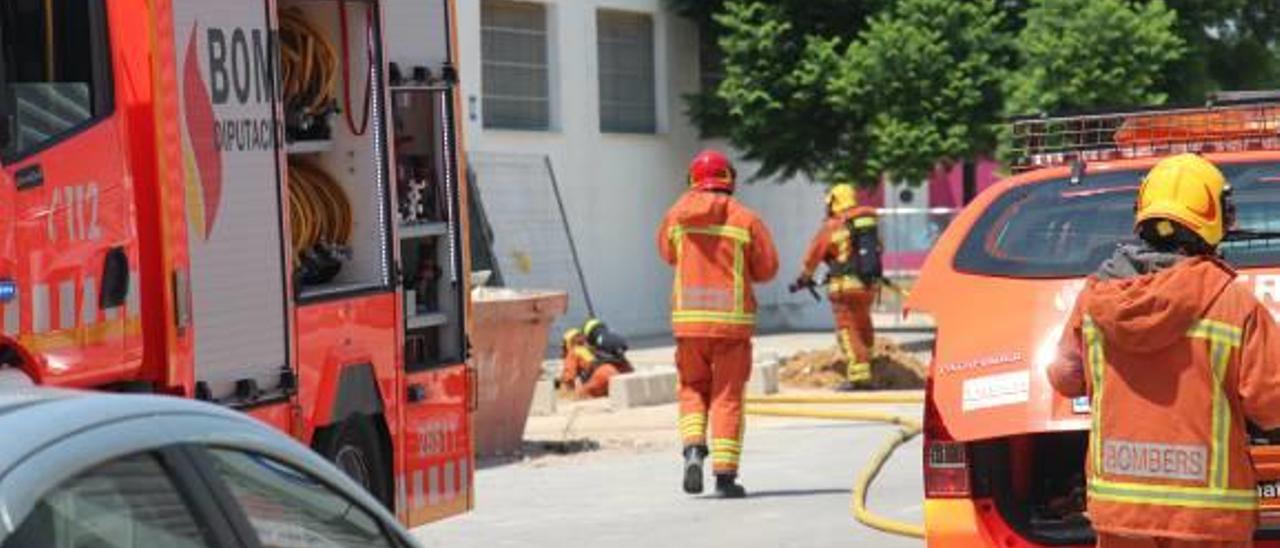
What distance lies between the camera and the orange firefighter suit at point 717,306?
12.5 metres

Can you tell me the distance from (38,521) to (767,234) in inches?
369

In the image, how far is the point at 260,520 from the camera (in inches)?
156

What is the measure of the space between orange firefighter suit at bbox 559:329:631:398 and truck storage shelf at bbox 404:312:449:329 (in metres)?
8.61

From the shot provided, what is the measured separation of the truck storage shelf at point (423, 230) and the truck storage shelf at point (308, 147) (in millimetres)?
489

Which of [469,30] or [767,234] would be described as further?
[469,30]

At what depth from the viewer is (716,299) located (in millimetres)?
12477

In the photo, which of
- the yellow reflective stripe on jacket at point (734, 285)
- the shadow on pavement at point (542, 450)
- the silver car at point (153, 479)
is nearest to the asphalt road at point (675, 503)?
the shadow on pavement at point (542, 450)

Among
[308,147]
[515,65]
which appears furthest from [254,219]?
[515,65]

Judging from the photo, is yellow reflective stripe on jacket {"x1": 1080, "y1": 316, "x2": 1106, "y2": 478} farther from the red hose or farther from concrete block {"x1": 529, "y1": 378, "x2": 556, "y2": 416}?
concrete block {"x1": 529, "y1": 378, "x2": 556, "y2": 416}

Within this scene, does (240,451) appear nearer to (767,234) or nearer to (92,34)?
(92,34)

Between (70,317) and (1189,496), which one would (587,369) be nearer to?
(70,317)

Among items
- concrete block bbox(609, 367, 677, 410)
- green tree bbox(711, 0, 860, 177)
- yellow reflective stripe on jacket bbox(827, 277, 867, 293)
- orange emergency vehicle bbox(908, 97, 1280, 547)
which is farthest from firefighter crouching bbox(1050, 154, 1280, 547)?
green tree bbox(711, 0, 860, 177)

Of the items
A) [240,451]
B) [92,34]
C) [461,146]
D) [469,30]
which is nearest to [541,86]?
[469,30]

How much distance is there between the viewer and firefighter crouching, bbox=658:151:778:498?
492 inches
